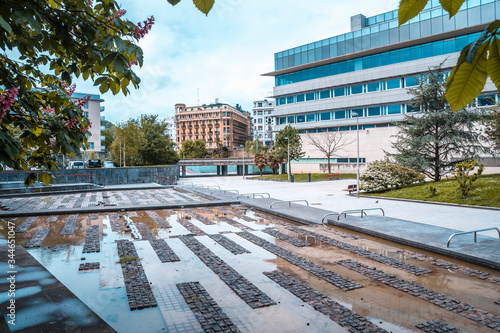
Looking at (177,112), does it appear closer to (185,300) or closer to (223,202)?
(223,202)

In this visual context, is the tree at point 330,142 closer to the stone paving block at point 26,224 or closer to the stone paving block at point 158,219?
the stone paving block at point 158,219

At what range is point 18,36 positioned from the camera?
4480 millimetres

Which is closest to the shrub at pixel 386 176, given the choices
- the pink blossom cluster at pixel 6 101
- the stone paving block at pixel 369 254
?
the stone paving block at pixel 369 254

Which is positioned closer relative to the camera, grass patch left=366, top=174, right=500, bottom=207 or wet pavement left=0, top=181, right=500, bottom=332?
wet pavement left=0, top=181, right=500, bottom=332

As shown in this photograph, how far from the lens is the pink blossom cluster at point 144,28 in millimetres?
4684

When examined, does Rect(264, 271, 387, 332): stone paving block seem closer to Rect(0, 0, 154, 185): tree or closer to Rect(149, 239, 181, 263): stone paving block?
Rect(149, 239, 181, 263): stone paving block

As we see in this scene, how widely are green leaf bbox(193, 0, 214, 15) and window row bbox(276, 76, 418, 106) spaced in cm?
4667

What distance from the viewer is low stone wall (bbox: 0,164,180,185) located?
32.1 meters

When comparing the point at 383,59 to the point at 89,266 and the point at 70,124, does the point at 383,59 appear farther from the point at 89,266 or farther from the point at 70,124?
the point at 70,124

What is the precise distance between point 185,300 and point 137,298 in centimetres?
91

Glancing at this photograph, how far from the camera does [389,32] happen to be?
4753 cm

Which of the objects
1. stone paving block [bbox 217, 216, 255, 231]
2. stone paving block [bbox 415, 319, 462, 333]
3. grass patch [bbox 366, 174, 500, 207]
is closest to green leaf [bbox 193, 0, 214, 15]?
stone paving block [bbox 415, 319, 462, 333]

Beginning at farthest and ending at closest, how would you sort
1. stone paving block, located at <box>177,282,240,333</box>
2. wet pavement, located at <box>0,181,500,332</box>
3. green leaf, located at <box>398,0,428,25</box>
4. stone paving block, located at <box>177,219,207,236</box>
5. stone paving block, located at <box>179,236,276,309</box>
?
stone paving block, located at <box>177,219,207,236</box>, stone paving block, located at <box>179,236,276,309</box>, wet pavement, located at <box>0,181,500,332</box>, stone paving block, located at <box>177,282,240,333</box>, green leaf, located at <box>398,0,428,25</box>

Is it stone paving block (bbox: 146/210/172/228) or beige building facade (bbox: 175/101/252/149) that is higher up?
beige building facade (bbox: 175/101/252/149)
